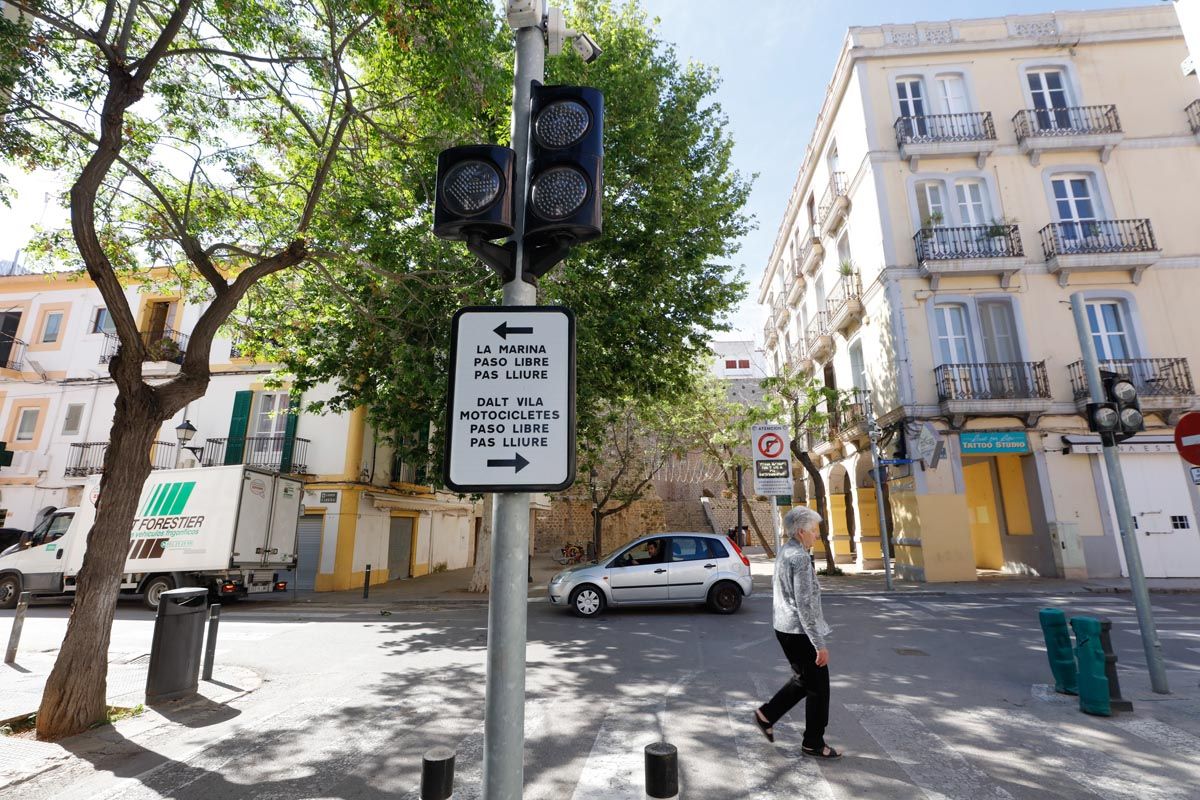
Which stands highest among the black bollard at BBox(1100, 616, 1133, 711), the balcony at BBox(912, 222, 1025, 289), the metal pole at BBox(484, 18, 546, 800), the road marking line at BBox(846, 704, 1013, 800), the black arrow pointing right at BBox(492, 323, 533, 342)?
the balcony at BBox(912, 222, 1025, 289)

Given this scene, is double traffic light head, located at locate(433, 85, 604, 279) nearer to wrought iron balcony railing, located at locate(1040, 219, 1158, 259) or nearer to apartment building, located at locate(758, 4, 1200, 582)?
Result: apartment building, located at locate(758, 4, 1200, 582)

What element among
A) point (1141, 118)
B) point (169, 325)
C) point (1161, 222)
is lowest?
point (169, 325)

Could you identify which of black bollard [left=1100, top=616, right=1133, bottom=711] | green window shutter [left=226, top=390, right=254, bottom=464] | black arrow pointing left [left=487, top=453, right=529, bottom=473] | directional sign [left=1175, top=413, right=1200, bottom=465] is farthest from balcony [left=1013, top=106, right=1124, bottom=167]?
green window shutter [left=226, top=390, right=254, bottom=464]

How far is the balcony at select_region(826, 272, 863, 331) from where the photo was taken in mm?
18469

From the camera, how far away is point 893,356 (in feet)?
54.0

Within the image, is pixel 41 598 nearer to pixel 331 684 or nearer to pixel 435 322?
pixel 435 322

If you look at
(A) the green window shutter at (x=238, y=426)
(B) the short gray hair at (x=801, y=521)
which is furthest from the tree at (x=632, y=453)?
(B) the short gray hair at (x=801, y=521)

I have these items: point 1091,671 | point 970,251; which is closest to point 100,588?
point 1091,671

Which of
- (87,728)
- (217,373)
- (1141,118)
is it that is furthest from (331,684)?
(1141,118)

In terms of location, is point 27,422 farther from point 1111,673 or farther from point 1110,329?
point 1110,329

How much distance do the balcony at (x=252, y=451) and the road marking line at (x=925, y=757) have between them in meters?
17.1

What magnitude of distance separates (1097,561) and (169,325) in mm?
29556

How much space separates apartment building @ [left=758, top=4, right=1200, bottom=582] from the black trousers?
12.0 meters

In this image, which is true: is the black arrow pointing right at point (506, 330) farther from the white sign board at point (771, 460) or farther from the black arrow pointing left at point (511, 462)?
the white sign board at point (771, 460)
